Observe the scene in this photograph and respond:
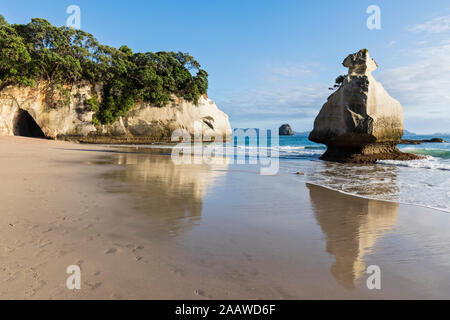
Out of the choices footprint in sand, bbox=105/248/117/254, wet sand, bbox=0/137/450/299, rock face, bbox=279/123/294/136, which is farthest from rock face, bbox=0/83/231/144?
rock face, bbox=279/123/294/136

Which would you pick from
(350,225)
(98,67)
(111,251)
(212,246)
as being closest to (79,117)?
(98,67)

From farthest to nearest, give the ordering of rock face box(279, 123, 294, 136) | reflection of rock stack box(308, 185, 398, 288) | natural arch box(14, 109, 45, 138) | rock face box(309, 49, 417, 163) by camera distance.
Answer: rock face box(279, 123, 294, 136)
natural arch box(14, 109, 45, 138)
rock face box(309, 49, 417, 163)
reflection of rock stack box(308, 185, 398, 288)

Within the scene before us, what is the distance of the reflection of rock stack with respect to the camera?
2.65 meters

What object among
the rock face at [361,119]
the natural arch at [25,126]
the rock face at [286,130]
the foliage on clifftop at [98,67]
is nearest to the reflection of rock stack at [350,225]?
the rock face at [361,119]

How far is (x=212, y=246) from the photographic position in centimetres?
304

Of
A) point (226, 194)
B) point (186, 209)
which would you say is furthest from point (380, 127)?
point (186, 209)

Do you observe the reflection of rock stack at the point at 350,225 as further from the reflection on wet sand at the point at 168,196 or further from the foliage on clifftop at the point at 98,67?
the foliage on clifftop at the point at 98,67

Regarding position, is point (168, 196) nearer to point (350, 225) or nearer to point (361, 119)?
point (350, 225)

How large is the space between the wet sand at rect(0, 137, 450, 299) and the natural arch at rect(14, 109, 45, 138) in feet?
89.7

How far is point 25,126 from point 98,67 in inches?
426

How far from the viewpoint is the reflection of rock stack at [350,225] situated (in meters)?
2.65

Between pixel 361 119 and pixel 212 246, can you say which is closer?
pixel 212 246

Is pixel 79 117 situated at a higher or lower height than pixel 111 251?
higher

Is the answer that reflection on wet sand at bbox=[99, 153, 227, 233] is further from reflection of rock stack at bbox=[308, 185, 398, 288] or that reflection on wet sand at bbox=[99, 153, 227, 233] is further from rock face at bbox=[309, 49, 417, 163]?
rock face at bbox=[309, 49, 417, 163]
